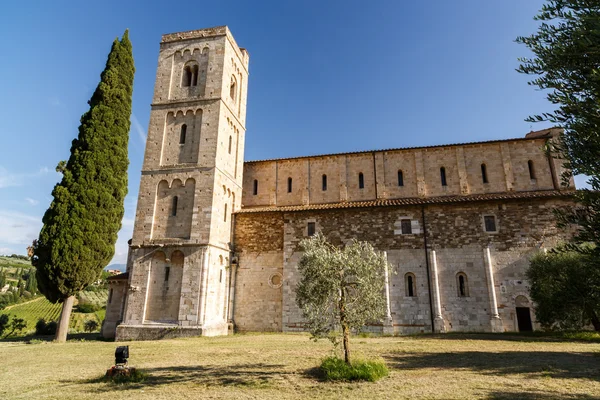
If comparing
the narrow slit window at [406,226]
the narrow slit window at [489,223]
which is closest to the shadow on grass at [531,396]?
the narrow slit window at [406,226]

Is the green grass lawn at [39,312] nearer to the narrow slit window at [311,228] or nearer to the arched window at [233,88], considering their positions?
the arched window at [233,88]

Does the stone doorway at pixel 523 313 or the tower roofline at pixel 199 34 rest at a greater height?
the tower roofline at pixel 199 34

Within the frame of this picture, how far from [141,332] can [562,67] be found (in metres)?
21.0

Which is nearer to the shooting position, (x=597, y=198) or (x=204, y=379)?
(x=597, y=198)

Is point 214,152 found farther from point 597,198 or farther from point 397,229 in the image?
point 597,198

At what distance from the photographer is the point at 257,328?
21453 mm

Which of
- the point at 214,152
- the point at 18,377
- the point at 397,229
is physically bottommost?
the point at 18,377

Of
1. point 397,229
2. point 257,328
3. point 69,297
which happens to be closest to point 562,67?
point 397,229

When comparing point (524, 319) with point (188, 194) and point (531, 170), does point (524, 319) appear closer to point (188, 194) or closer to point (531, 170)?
point (531, 170)

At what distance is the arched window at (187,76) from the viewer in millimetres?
24000

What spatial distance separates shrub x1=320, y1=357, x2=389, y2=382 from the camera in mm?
8430

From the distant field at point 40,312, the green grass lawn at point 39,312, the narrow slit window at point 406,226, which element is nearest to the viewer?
the narrow slit window at point 406,226

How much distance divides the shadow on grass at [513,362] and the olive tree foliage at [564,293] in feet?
13.4

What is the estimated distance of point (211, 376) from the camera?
9.27 metres
